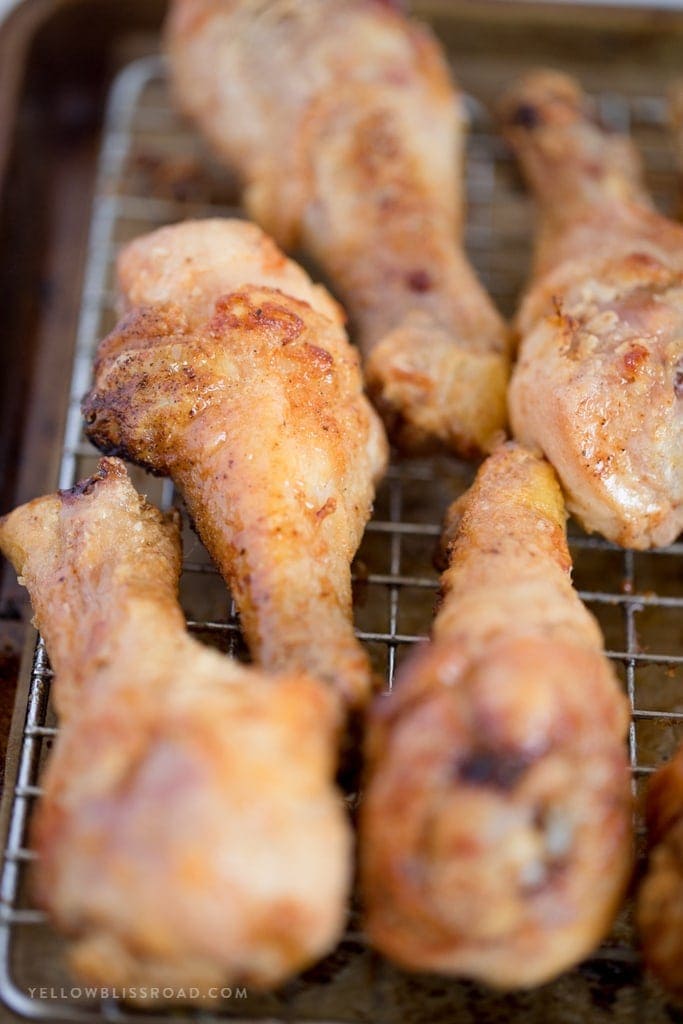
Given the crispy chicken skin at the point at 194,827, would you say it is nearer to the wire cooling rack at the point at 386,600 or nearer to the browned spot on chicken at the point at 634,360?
the wire cooling rack at the point at 386,600

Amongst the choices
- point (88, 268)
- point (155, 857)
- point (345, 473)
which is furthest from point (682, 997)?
point (88, 268)

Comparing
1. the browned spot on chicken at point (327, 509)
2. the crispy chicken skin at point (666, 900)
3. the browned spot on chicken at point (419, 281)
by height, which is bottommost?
the crispy chicken skin at point (666, 900)

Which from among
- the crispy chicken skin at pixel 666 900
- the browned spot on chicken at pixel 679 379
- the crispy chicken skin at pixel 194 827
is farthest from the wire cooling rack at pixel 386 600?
the browned spot on chicken at pixel 679 379

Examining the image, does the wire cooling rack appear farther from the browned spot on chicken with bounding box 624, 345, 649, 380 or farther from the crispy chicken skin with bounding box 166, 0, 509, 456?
Answer: the browned spot on chicken with bounding box 624, 345, 649, 380

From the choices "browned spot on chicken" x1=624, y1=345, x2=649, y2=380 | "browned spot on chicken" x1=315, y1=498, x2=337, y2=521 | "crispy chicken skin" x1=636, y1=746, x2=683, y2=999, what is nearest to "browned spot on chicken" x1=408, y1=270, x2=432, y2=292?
"browned spot on chicken" x1=624, y1=345, x2=649, y2=380

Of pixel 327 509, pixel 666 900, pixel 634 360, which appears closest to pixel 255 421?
pixel 327 509
